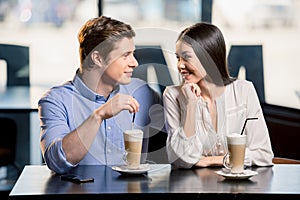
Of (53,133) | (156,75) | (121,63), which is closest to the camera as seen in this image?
(53,133)

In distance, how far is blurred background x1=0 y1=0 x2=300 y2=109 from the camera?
428cm

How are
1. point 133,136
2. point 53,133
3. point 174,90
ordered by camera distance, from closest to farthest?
point 133,136 → point 53,133 → point 174,90

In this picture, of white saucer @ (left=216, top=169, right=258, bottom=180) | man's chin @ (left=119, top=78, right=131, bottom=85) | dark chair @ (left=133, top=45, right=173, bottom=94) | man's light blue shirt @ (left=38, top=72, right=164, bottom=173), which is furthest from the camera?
dark chair @ (left=133, top=45, right=173, bottom=94)

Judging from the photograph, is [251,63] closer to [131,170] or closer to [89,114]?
[89,114]

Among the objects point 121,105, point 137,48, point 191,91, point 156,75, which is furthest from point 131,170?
point 137,48

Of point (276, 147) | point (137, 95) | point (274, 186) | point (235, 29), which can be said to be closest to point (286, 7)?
point (235, 29)

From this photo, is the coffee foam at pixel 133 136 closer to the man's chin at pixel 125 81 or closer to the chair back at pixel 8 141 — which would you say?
the man's chin at pixel 125 81

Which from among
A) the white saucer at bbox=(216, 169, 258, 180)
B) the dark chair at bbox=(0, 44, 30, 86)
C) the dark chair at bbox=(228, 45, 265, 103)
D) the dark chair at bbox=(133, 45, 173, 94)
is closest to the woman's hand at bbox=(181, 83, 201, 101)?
the white saucer at bbox=(216, 169, 258, 180)

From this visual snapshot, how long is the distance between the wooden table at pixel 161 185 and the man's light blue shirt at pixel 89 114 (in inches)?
5.1

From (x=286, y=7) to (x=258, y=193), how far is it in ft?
8.06

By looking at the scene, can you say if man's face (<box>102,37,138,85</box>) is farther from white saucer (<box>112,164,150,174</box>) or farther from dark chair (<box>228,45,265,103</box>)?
dark chair (<box>228,45,265,103</box>)

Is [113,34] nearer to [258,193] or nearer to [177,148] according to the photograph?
[177,148]

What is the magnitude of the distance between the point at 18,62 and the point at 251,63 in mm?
1468

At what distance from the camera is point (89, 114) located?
270 centimetres
